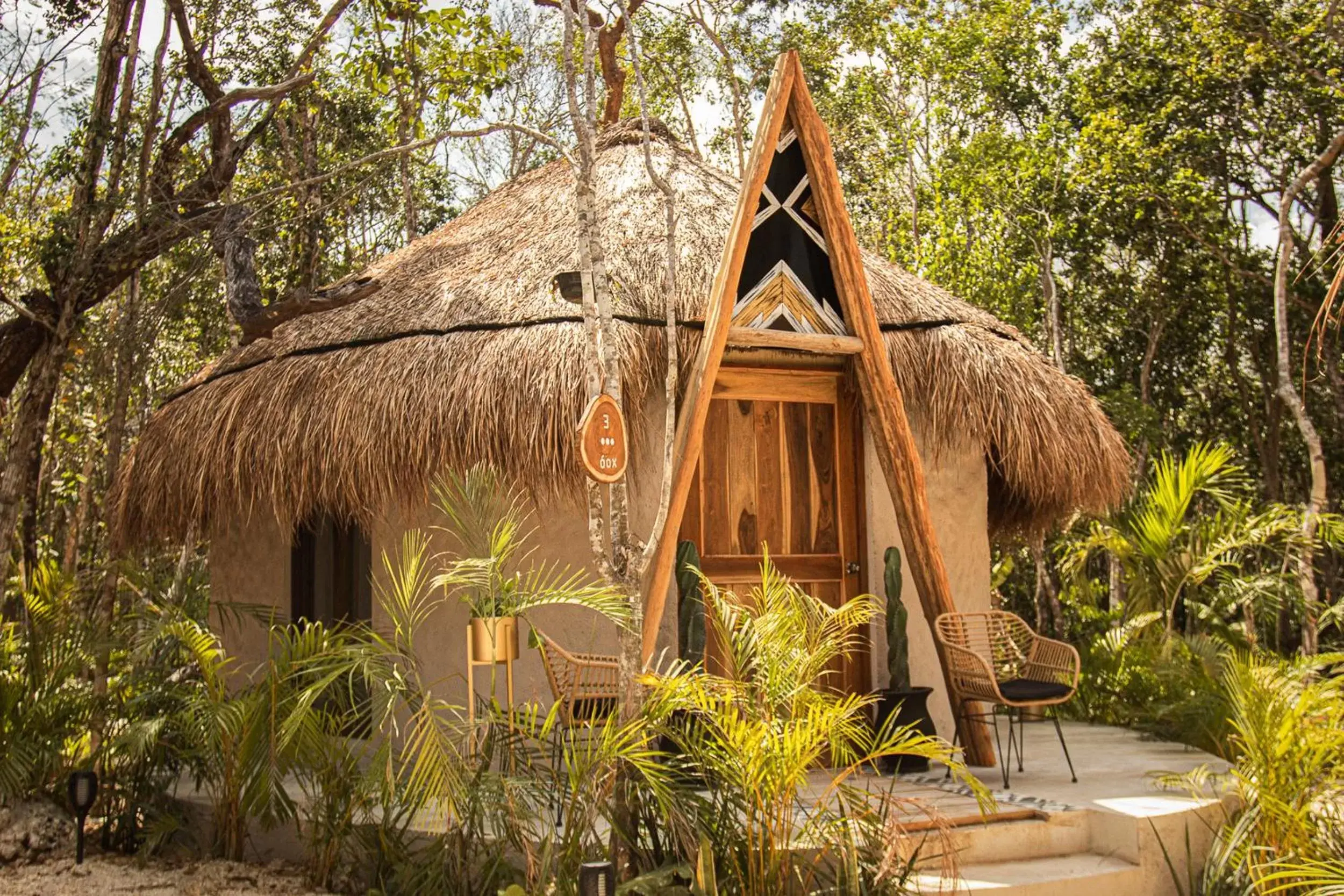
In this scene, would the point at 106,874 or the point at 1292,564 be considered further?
the point at 1292,564

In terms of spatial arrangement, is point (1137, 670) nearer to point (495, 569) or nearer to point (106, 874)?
point (495, 569)

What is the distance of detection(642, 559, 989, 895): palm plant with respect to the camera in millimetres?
3957

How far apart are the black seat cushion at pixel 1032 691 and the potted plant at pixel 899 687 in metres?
0.50

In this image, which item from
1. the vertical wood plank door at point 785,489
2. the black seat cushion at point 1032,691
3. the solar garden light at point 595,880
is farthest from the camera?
the vertical wood plank door at point 785,489

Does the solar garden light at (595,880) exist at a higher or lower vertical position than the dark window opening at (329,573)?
lower

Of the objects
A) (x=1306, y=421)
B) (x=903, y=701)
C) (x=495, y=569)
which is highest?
(x=1306, y=421)

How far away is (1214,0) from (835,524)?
7.92 meters

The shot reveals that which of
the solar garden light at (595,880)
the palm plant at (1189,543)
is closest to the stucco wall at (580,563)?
the palm plant at (1189,543)

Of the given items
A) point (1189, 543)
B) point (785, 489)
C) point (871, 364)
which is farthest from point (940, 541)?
point (1189, 543)

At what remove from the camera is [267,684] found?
509cm

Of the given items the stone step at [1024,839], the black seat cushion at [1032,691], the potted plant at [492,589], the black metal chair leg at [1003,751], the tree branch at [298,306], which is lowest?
the stone step at [1024,839]

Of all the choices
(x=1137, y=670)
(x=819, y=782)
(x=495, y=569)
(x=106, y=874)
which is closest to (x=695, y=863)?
(x=495, y=569)

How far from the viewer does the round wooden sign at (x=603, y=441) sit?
14.8ft

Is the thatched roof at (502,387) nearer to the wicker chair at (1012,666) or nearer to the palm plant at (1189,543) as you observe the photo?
the wicker chair at (1012,666)
